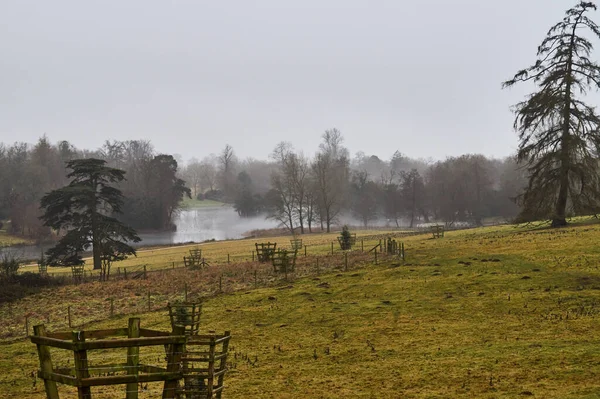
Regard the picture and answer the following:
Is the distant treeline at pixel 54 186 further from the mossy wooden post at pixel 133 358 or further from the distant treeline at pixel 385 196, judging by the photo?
the mossy wooden post at pixel 133 358

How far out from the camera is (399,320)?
952 inches

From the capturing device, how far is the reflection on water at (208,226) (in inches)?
4336

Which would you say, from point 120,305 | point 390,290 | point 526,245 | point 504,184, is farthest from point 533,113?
point 504,184

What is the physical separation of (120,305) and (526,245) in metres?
28.6

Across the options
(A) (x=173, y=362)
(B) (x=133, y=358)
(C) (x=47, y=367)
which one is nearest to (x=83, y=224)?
(B) (x=133, y=358)

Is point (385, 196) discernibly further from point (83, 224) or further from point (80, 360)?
point (80, 360)

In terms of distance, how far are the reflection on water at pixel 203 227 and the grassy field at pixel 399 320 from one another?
55.4m

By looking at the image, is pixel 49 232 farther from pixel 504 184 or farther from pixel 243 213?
pixel 504 184

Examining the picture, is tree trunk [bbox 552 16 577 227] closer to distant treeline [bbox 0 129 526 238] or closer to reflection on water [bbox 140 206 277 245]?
distant treeline [bbox 0 129 526 238]

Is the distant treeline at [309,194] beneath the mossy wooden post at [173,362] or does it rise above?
above

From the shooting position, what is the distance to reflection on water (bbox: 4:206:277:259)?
326ft

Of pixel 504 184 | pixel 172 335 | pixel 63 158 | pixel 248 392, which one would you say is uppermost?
pixel 63 158

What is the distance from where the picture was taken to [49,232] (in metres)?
106

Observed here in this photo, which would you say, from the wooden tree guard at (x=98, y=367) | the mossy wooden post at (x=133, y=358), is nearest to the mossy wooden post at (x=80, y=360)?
the wooden tree guard at (x=98, y=367)
